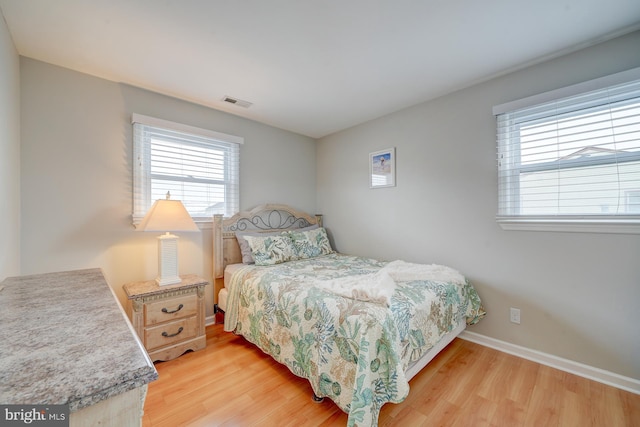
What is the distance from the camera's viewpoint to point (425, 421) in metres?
1.52

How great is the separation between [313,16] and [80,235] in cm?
257

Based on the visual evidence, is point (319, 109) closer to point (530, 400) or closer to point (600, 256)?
point (600, 256)

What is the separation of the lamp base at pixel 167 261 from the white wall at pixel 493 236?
7.16ft

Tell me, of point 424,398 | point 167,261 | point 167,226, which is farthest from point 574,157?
point 167,261

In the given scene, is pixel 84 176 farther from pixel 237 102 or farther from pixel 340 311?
pixel 340 311

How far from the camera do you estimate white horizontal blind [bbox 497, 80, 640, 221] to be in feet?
5.84

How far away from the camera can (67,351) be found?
0.68 meters

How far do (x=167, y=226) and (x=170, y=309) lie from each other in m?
0.72

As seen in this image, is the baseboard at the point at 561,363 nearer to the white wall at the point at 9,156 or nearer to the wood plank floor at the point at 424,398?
the wood plank floor at the point at 424,398

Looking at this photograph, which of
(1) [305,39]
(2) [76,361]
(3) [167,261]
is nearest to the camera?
(2) [76,361]

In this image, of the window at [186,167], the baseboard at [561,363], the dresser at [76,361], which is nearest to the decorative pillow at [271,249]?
the window at [186,167]

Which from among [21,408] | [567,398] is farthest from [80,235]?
[567,398]

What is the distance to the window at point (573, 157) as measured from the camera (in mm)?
1780

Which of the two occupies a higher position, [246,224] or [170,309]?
[246,224]
